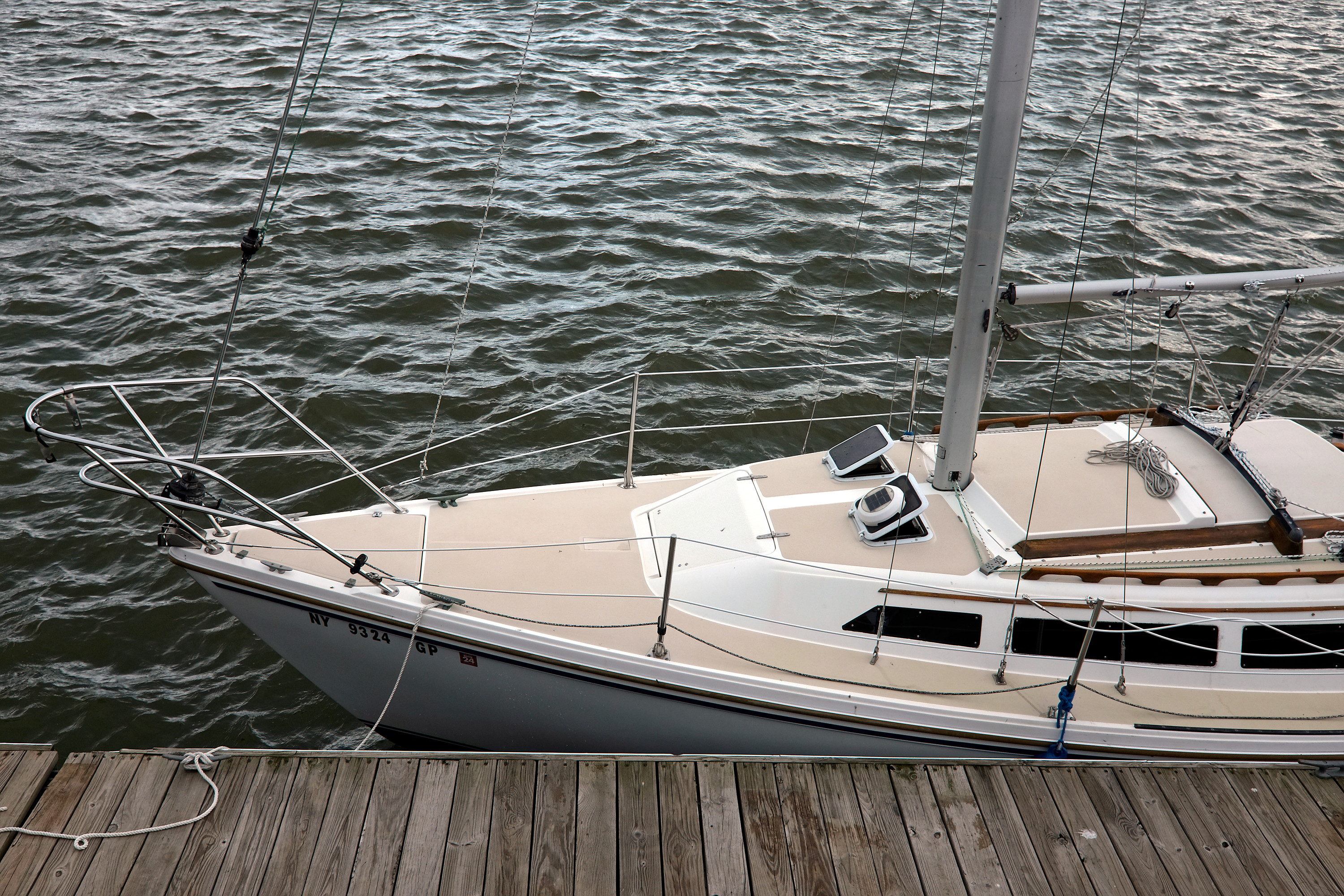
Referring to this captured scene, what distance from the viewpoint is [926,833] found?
5219 mm

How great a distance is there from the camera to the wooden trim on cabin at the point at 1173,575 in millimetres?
6117

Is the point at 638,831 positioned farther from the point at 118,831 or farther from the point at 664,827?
the point at 118,831

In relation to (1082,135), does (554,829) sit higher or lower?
higher

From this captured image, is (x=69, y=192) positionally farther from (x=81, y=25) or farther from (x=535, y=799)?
(x=535, y=799)

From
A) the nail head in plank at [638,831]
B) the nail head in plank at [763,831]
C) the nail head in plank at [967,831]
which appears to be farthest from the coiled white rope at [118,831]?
the nail head in plank at [967,831]

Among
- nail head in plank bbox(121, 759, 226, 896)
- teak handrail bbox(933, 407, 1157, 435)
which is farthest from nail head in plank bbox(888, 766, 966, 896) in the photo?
nail head in plank bbox(121, 759, 226, 896)

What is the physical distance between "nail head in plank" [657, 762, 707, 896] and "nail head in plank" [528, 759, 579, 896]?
51cm

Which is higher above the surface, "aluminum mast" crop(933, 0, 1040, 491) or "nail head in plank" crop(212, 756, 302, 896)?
"aluminum mast" crop(933, 0, 1040, 491)

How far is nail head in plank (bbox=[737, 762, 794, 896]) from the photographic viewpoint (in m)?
4.92

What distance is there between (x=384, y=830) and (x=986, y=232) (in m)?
5.24

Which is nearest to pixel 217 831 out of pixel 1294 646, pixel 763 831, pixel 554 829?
pixel 554 829

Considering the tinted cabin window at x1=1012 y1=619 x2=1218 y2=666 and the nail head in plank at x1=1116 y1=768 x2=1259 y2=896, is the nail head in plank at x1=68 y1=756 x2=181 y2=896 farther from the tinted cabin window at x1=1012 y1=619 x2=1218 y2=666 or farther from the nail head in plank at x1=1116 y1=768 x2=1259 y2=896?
the nail head in plank at x1=1116 y1=768 x2=1259 y2=896

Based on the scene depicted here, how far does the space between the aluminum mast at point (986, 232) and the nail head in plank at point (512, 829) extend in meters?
3.73

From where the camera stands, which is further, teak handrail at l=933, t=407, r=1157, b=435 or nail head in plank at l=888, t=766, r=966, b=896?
teak handrail at l=933, t=407, r=1157, b=435
